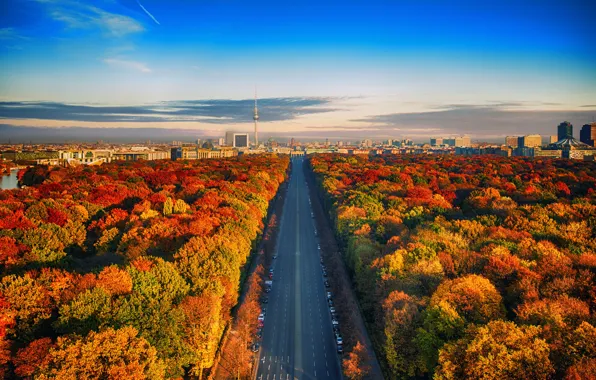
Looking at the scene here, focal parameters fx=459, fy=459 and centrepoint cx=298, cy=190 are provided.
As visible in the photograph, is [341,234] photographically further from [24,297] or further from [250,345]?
[24,297]

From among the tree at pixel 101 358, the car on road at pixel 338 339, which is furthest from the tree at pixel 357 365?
the tree at pixel 101 358

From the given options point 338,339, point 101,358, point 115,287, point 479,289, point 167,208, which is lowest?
point 338,339

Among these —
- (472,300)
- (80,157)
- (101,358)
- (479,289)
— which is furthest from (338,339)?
(80,157)

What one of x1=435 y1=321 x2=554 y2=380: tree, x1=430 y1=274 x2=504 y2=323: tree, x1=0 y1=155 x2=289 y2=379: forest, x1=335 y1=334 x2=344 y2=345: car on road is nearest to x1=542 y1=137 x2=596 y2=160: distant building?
x1=0 y1=155 x2=289 y2=379: forest

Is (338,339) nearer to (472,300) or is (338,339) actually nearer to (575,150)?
(472,300)

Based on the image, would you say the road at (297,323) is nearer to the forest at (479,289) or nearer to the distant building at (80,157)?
the forest at (479,289)

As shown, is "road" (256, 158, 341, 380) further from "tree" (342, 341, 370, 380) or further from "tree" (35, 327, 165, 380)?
"tree" (35, 327, 165, 380)
